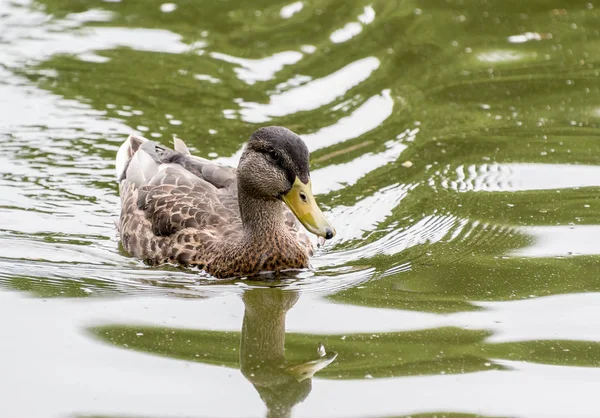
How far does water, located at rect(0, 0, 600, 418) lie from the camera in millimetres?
6539

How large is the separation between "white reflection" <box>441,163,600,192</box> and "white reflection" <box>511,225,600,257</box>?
0.95 meters

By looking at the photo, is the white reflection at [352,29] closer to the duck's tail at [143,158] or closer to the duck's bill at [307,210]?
the duck's tail at [143,158]

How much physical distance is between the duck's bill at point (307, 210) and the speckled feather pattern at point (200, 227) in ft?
1.40

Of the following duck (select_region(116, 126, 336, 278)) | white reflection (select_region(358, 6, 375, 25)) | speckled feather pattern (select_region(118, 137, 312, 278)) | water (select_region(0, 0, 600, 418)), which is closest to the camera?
water (select_region(0, 0, 600, 418))

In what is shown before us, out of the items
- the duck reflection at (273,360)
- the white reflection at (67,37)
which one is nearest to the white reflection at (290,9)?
the white reflection at (67,37)

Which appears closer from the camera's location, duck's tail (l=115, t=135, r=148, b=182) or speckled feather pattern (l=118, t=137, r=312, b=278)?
Answer: speckled feather pattern (l=118, t=137, r=312, b=278)

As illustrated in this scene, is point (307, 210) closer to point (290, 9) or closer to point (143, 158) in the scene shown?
point (143, 158)

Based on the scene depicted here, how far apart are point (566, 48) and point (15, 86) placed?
6204 mm

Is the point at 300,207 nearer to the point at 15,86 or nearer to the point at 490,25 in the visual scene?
the point at 15,86

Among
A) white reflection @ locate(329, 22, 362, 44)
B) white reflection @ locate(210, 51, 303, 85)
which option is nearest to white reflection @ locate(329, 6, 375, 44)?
white reflection @ locate(329, 22, 362, 44)

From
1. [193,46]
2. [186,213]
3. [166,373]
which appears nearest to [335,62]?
[193,46]

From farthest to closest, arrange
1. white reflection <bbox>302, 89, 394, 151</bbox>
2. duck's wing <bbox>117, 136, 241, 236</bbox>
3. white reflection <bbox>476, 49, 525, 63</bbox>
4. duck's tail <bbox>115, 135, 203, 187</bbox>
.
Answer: white reflection <bbox>476, 49, 525, 63</bbox> < white reflection <bbox>302, 89, 394, 151</bbox> < duck's tail <bbox>115, 135, 203, 187</bbox> < duck's wing <bbox>117, 136, 241, 236</bbox>

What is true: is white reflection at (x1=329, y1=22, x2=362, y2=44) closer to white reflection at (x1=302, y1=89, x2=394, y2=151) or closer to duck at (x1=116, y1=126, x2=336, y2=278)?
white reflection at (x1=302, y1=89, x2=394, y2=151)

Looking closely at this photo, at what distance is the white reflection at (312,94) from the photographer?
38.6 ft
